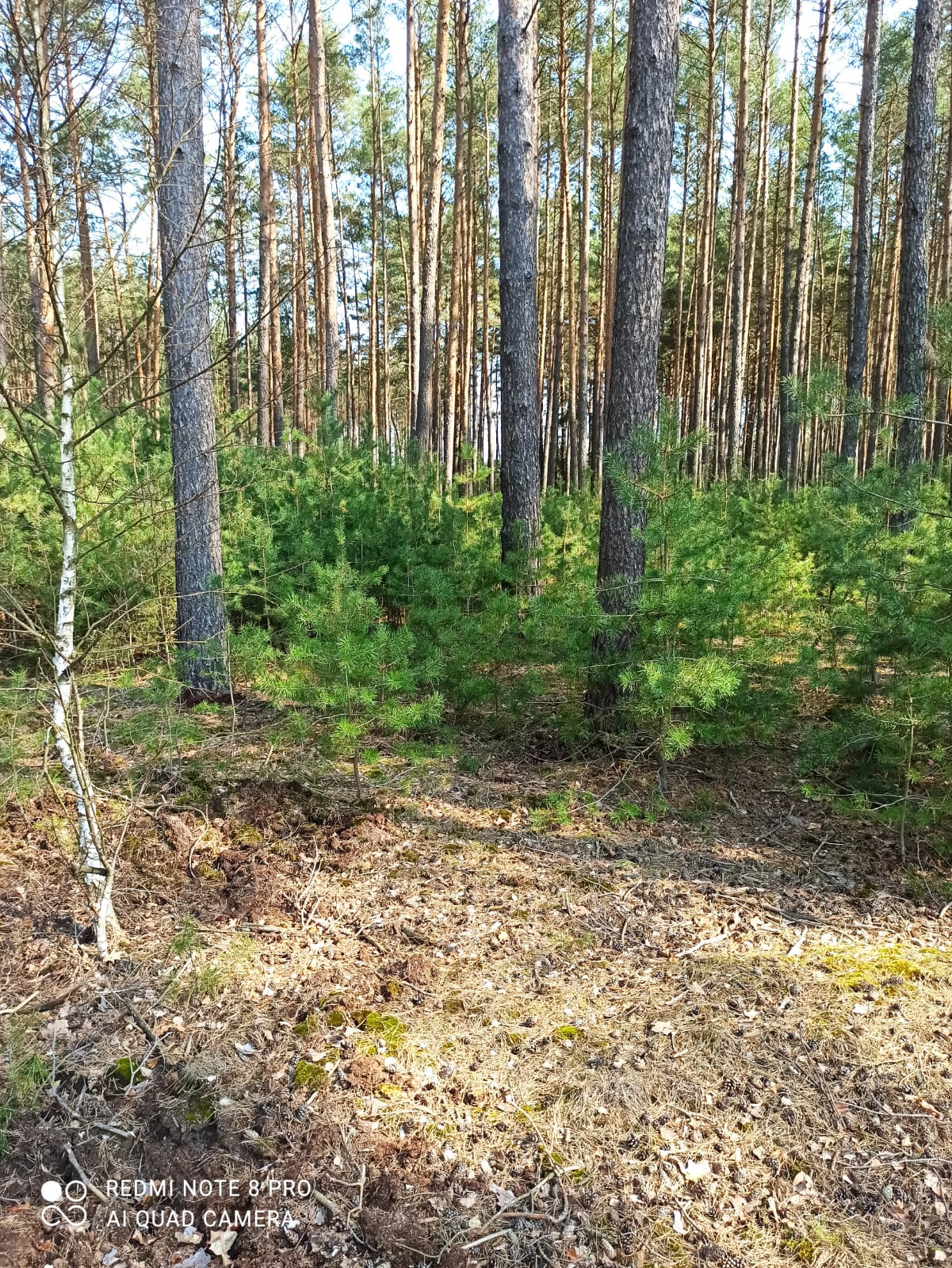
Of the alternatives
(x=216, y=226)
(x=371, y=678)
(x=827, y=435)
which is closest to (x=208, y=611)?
(x=371, y=678)

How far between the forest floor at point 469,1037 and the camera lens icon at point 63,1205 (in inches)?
0.6

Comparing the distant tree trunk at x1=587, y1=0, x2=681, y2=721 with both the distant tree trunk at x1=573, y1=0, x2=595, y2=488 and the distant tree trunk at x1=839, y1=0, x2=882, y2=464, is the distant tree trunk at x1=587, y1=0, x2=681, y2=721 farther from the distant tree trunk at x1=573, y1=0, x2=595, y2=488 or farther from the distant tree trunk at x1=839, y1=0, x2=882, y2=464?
the distant tree trunk at x1=573, y1=0, x2=595, y2=488

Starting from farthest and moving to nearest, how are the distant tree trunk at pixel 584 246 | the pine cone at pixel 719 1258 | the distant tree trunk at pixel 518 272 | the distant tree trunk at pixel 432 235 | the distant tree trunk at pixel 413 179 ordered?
the distant tree trunk at pixel 584 246 < the distant tree trunk at pixel 413 179 < the distant tree trunk at pixel 432 235 < the distant tree trunk at pixel 518 272 < the pine cone at pixel 719 1258

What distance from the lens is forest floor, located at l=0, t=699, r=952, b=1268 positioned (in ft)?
6.30

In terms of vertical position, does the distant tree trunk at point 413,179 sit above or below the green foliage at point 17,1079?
above

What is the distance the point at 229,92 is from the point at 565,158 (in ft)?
43.3

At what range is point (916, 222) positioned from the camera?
25.7ft

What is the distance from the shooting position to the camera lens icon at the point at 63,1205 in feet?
6.14

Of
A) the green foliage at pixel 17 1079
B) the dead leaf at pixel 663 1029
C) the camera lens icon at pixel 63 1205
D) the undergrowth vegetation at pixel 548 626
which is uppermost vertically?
the undergrowth vegetation at pixel 548 626

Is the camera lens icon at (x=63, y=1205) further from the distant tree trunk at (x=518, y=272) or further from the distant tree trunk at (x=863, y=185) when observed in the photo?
the distant tree trunk at (x=863, y=185)

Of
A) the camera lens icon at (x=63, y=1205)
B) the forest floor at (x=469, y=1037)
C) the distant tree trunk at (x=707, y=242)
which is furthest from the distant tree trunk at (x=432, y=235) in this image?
the camera lens icon at (x=63, y=1205)

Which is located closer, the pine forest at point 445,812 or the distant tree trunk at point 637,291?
the pine forest at point 445,812

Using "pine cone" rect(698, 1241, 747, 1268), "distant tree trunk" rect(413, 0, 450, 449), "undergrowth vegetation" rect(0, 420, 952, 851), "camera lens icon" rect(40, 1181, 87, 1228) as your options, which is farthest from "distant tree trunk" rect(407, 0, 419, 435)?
"pine cone" rect(698, 1241, 747, 1268)

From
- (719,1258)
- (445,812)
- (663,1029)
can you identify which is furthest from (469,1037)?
(445,812)
